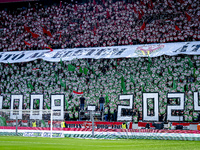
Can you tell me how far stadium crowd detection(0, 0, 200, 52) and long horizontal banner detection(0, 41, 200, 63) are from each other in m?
1.89

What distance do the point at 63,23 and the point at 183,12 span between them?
11.0 m

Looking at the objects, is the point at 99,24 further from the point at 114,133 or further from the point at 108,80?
the point at 114,133

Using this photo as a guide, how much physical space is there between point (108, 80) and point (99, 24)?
6009 millimetres

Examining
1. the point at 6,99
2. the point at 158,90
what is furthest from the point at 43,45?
the point at 158,90

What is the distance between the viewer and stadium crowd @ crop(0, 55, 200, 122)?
2433 centimetres

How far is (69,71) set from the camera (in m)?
28.4

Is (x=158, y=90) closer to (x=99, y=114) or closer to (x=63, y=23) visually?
(x=99, y=114)

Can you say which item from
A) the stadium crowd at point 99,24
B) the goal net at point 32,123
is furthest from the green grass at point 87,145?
the stadium crowd at point 99,24

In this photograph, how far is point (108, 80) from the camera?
26.6 meters

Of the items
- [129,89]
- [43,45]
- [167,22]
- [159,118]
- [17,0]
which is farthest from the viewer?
[17,0]

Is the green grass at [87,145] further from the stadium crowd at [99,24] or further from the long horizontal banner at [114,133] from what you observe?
the stadium crowd at [99,24]

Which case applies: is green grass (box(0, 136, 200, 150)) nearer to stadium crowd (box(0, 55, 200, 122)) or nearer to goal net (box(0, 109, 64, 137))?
goal net (box(0, 109, 64, 137))

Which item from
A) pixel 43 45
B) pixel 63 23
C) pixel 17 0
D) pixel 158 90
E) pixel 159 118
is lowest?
pixel 159 118

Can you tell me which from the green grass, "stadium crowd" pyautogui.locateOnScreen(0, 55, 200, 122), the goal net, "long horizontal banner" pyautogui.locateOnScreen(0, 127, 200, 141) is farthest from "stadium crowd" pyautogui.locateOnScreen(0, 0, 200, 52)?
the green grass
